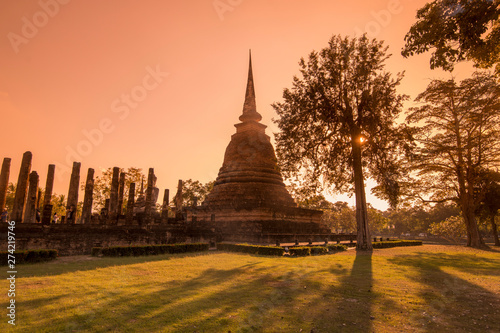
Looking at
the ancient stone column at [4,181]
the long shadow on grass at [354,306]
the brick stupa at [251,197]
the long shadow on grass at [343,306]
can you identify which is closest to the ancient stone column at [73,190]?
the ancient stone column at [4,181]

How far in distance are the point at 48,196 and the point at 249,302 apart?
52.6 ft

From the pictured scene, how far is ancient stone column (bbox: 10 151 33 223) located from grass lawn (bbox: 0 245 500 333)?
8.64 meters

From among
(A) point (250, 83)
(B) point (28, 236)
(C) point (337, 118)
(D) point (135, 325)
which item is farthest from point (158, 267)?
(A) point (250, 83)

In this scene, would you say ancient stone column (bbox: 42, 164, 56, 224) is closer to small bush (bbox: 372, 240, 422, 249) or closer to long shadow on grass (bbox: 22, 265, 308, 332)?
long shadow on grass (bbox: 22, 265, 308, 332)

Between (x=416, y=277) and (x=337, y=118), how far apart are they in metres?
12.4

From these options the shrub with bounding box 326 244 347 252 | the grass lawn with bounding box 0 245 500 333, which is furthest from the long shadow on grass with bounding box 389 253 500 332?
the shrub with bounding box 326 244 347 252

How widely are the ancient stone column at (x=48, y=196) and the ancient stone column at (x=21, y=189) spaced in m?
1.02

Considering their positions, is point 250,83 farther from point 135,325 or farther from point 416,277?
point 135,325

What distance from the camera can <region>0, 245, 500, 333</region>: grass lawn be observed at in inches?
182

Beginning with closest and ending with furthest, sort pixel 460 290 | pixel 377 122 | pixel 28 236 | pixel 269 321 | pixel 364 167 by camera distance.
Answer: pixel 269 321, pixel 460 290, pixel 28 236, pixel 377 122, pixel 364 167

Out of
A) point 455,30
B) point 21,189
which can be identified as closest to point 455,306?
point 455,30

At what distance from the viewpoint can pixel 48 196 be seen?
16891 mm

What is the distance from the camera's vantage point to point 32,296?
6066mm

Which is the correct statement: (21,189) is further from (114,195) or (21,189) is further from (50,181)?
(114,195)
